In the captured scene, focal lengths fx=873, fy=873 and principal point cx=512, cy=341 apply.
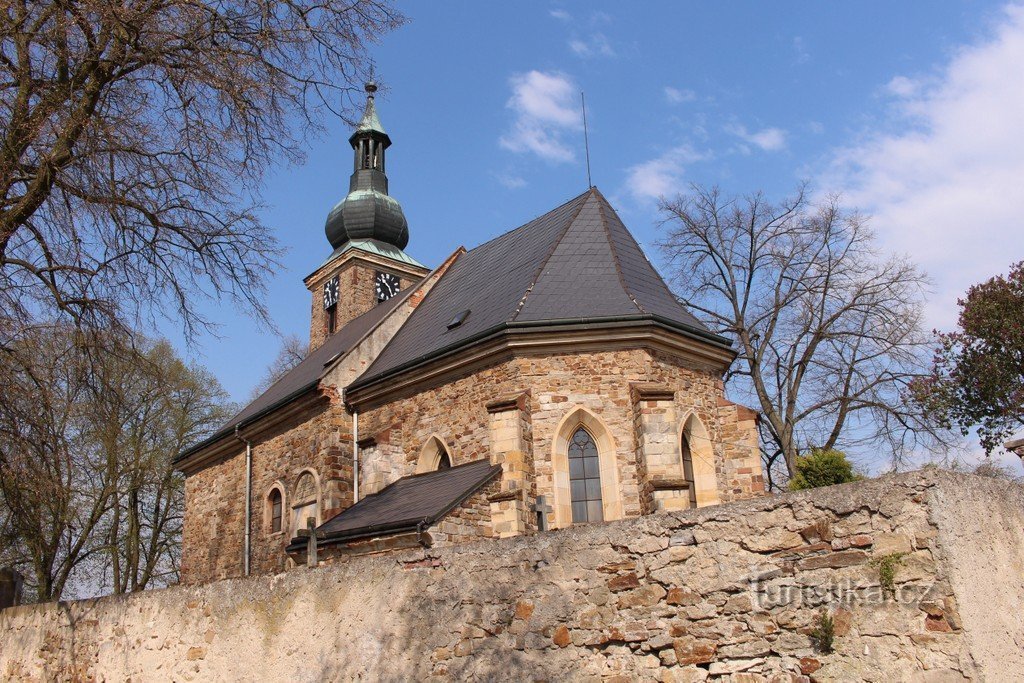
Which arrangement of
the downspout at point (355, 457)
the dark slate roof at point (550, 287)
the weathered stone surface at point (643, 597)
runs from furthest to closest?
the downspout at point (355, 457), the dark slate roof at point (550, 287), the weathered stone surface at point (643, 597)

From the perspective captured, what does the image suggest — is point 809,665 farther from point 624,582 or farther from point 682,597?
point 624,582

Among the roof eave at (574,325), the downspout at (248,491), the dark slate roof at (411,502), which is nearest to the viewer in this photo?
the dark slate roof at (411,502)

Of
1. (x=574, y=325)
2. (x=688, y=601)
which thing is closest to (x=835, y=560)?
(x=688, y=601)

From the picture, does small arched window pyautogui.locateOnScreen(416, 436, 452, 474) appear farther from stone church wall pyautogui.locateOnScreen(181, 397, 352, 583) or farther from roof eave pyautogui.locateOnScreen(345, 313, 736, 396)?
stone church wall pyautogui.locateOnScreen(181, 397, 352, 583)

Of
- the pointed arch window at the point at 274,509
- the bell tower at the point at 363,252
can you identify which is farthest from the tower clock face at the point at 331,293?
the pointed arch window at the point at 274,509

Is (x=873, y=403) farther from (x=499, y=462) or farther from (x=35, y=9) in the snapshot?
(x=35, y=9)

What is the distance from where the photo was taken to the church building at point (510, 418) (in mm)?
12555

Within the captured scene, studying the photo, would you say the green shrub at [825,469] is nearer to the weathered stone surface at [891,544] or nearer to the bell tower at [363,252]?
the weathered stone surface at [891,544]

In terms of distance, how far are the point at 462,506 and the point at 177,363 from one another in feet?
63.0

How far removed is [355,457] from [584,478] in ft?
14.9

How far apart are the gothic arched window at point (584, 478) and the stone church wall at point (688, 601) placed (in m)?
6.85

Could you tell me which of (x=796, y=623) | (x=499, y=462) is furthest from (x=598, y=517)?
(x=796, y=623)

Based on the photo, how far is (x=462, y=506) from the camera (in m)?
11.8

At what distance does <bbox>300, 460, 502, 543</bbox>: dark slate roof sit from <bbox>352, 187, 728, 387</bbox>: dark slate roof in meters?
2.04
